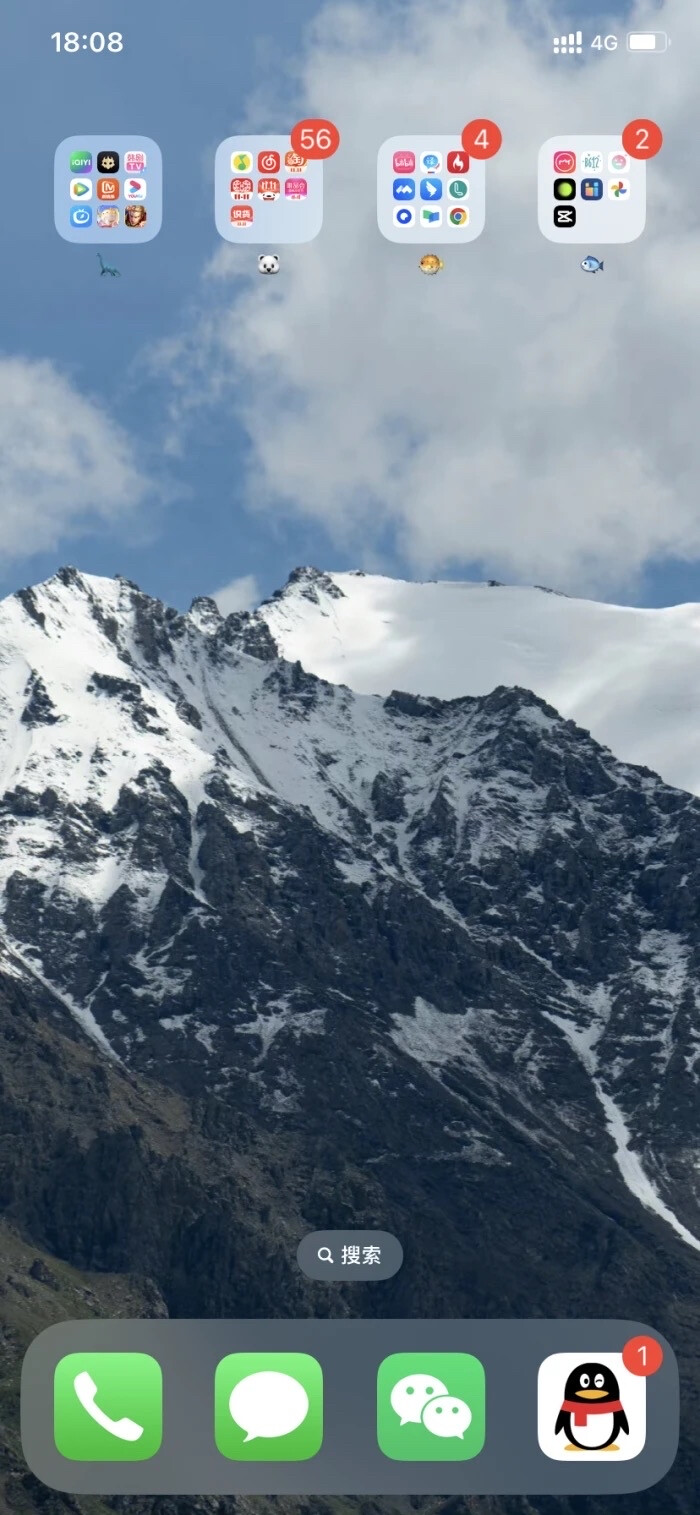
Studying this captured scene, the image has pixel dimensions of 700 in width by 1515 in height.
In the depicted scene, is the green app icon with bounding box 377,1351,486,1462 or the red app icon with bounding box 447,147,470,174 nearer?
the green app icon with bounding box 377,1351,486,1462

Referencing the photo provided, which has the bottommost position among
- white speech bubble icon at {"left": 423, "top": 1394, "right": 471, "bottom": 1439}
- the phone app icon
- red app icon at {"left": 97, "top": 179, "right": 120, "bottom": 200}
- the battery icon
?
white speech bubble icon at {"left": 423, "top": 1394, "right": 471, "bottom": 1439}

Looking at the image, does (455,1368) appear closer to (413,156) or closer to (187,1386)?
(187,1386)

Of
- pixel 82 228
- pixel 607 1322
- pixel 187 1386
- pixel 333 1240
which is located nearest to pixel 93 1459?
pixel 187 1386

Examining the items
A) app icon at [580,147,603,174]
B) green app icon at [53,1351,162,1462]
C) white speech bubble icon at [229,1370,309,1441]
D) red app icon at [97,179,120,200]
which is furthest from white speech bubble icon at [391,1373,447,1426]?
red app icon at [97,179,120,200]

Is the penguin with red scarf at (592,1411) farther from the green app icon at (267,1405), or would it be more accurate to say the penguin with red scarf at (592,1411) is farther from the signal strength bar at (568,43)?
the signal strength bar at (568,43)

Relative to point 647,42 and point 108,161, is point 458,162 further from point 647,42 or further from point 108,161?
point 108,161

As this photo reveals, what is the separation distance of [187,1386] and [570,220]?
34.8m

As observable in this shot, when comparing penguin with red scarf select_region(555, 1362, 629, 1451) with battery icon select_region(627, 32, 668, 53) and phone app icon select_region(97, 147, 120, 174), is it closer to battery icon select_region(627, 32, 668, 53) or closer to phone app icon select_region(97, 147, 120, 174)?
phone app icon select_region(97, 147, 120, 174)

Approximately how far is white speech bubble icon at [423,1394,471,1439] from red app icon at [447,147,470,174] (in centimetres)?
3458

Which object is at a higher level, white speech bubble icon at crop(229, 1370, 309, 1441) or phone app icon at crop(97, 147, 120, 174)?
phone app icon at crop(97, 147, 120, 174)

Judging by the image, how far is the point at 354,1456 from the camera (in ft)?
191

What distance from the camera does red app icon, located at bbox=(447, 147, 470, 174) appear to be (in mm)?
67688

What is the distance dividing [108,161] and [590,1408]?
37.4 metres

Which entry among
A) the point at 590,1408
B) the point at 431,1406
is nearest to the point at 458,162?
the point at 431,1406
